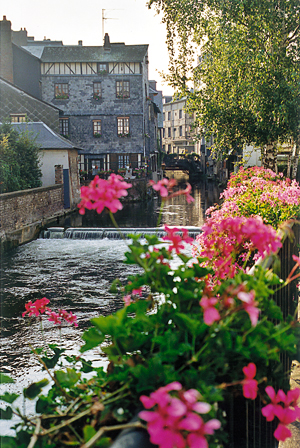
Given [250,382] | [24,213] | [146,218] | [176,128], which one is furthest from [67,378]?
[176,128]

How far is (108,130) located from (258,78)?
25183mm

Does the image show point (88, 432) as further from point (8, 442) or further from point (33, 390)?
point (33, 390)

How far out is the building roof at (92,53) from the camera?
35.2m

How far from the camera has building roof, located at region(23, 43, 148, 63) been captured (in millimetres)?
35219

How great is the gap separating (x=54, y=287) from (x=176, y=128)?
75.4m

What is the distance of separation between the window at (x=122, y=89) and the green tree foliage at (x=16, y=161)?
14.6 m

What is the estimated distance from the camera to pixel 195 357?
1249 millimetres

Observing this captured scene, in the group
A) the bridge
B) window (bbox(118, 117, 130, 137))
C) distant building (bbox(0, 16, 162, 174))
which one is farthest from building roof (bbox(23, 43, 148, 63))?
the bridge

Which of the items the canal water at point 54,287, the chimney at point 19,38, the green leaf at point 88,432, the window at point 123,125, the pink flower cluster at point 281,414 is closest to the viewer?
the green leaf at point 88,432

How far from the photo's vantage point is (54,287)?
36.0 feet

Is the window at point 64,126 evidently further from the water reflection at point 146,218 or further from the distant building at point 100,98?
the water reflection at point 146,218

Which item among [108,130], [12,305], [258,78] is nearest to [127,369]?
[12,305]

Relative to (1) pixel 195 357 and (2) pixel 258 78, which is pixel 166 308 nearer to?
(1) pixel 195 357

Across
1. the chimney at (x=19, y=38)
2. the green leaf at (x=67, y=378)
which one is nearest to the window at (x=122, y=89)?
the chimney at (x=19, y=38)
